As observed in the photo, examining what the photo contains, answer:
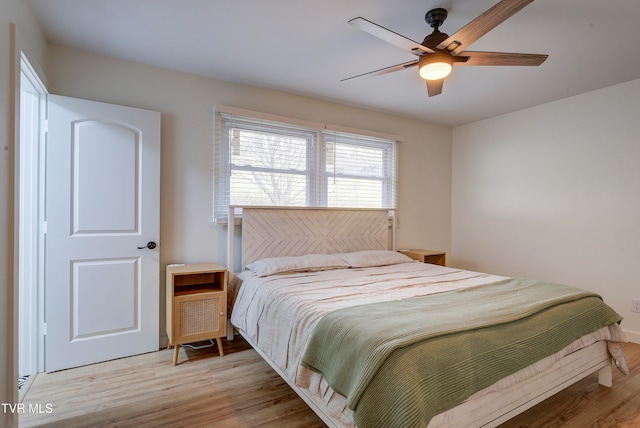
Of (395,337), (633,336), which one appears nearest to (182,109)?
(395,337)

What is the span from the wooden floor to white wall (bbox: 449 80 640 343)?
1.11 metres

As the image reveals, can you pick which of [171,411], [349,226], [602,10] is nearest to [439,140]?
[349,226]

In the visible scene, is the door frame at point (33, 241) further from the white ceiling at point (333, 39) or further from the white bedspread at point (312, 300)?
the white bedspread at point (312, 300)

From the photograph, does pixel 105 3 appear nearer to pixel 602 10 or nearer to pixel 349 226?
pixel 349 226

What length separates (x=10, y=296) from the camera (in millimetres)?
1680

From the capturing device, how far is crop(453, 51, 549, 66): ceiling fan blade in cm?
196

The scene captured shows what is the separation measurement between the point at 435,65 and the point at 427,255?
2.64 meters

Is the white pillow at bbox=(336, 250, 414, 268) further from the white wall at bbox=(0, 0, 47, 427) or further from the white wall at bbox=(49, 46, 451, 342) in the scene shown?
the white wall at bbox=(0, 0, 47, 427)

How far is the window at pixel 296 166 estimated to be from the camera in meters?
3.15

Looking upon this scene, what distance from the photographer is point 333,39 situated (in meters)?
2.39

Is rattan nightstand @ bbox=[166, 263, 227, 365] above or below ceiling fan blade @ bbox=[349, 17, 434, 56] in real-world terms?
below

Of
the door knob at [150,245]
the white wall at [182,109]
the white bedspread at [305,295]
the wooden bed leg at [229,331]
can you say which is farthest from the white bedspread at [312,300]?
the door knob at [150,245]

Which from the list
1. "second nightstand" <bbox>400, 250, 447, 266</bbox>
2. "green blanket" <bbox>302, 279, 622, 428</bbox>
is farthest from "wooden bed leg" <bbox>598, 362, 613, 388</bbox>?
"second nightstand" <bbox>400, 250, 447, 266</bbox>

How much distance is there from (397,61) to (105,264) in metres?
2.95
